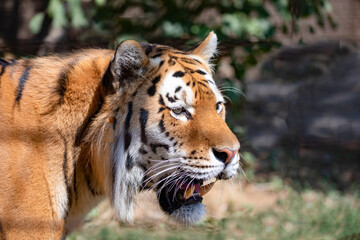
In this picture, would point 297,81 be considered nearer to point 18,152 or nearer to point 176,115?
point 176,115

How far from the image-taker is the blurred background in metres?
3.16

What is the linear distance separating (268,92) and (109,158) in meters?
3.00

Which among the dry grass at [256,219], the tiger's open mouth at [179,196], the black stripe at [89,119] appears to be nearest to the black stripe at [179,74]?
the black stripe at [89,119]

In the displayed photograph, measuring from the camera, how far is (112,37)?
324 centimetres

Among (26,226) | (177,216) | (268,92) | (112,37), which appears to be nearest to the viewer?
(26,226)

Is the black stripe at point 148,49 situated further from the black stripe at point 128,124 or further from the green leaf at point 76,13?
the green leaf at point 76,13

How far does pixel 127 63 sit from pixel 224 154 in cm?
56

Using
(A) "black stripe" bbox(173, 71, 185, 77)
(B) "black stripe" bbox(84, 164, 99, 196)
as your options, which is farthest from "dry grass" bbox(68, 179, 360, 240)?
(A) "black stripe" bbox(173, 71, 185, 77)

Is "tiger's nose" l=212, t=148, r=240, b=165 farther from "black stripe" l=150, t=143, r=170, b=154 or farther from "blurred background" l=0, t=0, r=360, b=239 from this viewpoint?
"blurred background" l=0, t=0, r=360, b=239

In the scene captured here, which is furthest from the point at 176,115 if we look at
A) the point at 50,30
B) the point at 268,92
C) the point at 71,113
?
the point at 268,92

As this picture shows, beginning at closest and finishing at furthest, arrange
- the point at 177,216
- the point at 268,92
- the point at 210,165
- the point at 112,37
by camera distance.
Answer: the point at 210,165 < the point at 177,216 < the point at 112,37 < the point at 268,92

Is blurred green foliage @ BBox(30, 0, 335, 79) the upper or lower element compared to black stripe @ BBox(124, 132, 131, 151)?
upper

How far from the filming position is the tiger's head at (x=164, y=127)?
1.97m

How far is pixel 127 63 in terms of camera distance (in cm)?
201
